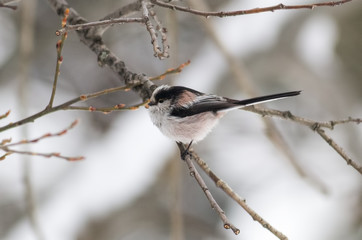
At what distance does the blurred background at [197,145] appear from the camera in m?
4.29

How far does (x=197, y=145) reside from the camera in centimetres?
461

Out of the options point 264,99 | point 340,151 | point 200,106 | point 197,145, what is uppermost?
point 197,145

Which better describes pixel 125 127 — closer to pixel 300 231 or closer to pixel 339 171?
pixel 300 231

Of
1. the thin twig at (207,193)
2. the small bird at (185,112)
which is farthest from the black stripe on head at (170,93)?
the thin twig at (207,193)

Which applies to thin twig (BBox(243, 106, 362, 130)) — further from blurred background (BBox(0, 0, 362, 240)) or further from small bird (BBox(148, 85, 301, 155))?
blurred background (BBox(0, 0, 362, 240))

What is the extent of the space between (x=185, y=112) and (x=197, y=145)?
93.6 inches

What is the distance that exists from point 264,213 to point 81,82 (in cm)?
283

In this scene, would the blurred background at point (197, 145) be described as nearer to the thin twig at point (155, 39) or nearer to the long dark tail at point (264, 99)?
the long dark tail at point (264, 99)

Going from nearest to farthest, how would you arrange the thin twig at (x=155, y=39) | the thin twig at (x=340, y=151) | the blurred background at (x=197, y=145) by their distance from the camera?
the thin twig at (x=155, y=39)
the thin twig at (x=340, y=151)
the blurred background at (x=197, y=145)

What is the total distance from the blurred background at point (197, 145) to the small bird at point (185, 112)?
1682mm

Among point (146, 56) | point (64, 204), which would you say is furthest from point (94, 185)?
point (146, 56)

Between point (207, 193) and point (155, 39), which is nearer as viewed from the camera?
point (155, 39)

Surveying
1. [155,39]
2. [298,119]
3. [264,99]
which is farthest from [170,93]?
[155,39]

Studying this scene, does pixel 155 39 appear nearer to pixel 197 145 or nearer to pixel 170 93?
pixel 170 93
